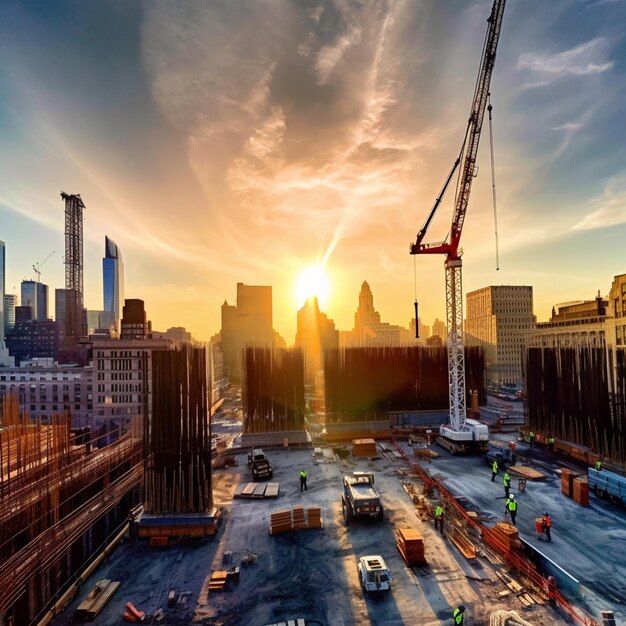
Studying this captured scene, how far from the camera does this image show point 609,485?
2061 cm

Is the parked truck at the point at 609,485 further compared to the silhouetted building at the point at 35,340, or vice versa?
the silhouetted building at the point at 35,340

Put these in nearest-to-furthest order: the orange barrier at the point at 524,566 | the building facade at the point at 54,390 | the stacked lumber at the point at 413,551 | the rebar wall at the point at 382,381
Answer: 1. the orange barrier at the point at 524,566
2. the stacked lumber at the point at 413,551
3. the rebar wall at the point at 382,381
4. the building facade at the point at 54,390

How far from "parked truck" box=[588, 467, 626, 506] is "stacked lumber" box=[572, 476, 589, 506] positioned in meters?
0.93

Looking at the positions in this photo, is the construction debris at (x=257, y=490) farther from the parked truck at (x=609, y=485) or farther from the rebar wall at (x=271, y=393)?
the parked truck at (x=609, y=485)

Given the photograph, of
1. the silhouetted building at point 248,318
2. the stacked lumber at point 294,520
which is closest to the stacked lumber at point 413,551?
the stacked lumber at point 294,520

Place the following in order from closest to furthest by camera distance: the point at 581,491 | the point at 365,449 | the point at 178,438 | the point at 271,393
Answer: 1. the point at 178,438
2. the point at 581,491
3. the point at 365,449
4. the point at 271,393

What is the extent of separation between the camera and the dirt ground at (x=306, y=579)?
12.5 m

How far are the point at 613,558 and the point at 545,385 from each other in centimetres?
1916

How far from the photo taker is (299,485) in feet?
80.6

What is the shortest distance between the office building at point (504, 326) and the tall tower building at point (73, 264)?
10827cm

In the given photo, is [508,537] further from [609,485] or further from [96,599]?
[96,599]

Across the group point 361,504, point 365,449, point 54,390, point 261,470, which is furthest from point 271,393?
point 54,390

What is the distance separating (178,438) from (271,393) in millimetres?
16330

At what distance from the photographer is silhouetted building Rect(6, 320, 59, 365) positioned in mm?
137250
